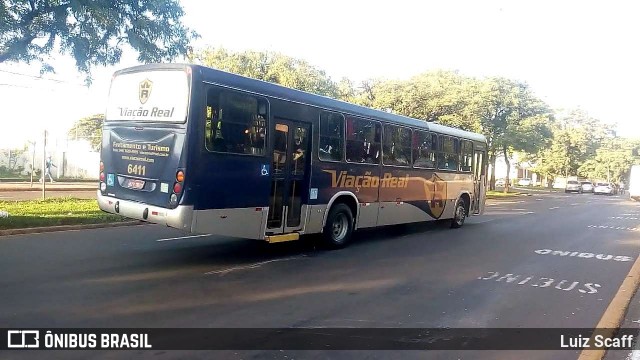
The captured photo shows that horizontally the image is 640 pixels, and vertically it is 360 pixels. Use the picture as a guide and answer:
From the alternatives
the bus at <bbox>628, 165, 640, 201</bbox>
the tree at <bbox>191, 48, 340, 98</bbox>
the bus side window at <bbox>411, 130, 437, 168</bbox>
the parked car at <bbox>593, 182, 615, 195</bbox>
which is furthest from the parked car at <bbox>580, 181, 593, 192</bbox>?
the bus side window at <bbox>411, 130, 437, 168</bbox>

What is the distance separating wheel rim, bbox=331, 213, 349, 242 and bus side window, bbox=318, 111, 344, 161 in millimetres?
1299

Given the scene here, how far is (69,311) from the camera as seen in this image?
625cm

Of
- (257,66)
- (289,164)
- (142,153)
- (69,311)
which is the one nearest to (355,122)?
(289,164)

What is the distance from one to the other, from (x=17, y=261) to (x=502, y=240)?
11.3 meters

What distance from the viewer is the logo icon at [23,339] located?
5129 mm

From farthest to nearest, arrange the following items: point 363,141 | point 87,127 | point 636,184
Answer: point 87,127 < point 636,184 < point 363,141

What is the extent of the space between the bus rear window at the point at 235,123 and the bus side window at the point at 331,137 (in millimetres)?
1813

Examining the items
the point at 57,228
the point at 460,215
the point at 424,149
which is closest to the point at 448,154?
the point at 424,149

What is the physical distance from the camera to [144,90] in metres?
9.23

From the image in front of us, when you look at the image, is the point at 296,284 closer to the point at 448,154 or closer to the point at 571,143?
→ the point at 448,154

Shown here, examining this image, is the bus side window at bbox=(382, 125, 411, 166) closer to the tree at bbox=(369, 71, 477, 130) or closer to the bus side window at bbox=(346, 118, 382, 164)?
the bus side window at bbox=(346, 118, 382, 164)

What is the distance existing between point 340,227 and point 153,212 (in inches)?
181

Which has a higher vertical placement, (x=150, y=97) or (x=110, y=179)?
(x=150, y=97)

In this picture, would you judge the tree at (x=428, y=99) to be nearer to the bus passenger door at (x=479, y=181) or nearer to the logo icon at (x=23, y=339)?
the bus passenger door at (x=479, y=181)
